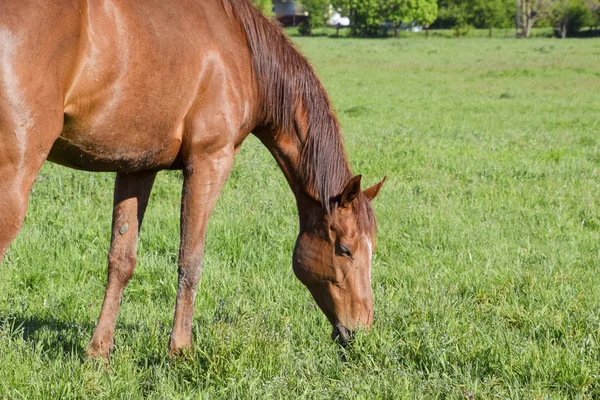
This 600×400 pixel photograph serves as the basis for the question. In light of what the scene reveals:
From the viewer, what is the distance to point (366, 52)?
40250 millimetres

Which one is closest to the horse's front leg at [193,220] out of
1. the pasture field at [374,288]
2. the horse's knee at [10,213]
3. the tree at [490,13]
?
the pasture field at [374,288]

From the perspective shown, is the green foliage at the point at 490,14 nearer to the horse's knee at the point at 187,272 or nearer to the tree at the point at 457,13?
the tree at the point at 457,13

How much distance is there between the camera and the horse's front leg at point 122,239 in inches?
151

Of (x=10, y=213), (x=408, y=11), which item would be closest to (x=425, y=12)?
(x=408, y=11)

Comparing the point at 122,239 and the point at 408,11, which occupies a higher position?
the point at 408,11

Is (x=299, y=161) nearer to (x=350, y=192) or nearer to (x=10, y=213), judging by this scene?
(x=350, y=192)

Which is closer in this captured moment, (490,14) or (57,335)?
(57,335)

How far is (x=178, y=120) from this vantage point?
3.42 metres

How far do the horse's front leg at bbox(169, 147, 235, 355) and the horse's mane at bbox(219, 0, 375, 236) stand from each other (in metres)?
0.40

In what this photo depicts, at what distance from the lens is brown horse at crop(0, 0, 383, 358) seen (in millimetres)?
2711

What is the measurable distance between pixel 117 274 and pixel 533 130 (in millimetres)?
10724

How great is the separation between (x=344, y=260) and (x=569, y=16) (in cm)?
6725

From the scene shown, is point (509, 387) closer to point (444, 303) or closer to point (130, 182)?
point (444, 303)

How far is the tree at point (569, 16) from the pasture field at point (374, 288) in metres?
60.0
